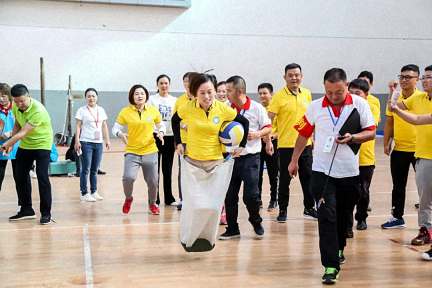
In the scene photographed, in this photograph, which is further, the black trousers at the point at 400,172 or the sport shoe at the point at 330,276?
the black trousers at the point at 400,172

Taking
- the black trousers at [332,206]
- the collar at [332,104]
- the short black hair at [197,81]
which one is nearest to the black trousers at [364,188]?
the black trousers at [332,206]

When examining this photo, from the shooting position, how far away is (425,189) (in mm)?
5555

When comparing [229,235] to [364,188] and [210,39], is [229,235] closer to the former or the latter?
[364,188]

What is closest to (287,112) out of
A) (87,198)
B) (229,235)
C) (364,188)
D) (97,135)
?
(364,188)

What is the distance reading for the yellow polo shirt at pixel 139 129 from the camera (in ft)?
24.1

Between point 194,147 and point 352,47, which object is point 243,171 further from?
point 352,47

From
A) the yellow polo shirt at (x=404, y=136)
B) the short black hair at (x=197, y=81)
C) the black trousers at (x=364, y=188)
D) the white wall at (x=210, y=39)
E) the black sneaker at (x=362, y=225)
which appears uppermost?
the white wall at (x=210, y=39)

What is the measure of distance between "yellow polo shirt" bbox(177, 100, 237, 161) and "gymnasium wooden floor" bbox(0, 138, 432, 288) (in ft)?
3.07

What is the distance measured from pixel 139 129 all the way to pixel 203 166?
2303 mm

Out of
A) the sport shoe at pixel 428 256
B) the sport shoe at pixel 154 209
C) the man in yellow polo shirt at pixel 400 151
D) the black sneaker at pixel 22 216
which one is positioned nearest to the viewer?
the sport shoe at pixel 428 256

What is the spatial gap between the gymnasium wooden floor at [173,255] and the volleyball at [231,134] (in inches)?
40.5

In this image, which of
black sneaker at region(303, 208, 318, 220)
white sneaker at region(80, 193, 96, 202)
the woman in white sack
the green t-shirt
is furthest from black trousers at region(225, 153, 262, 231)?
white sneaker at region(80, 193, 96, 202)

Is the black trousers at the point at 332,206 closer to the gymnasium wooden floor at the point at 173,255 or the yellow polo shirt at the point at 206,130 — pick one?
the gymnasium wooden floor at the point at 173,255

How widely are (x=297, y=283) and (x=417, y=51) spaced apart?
17.5 meters
